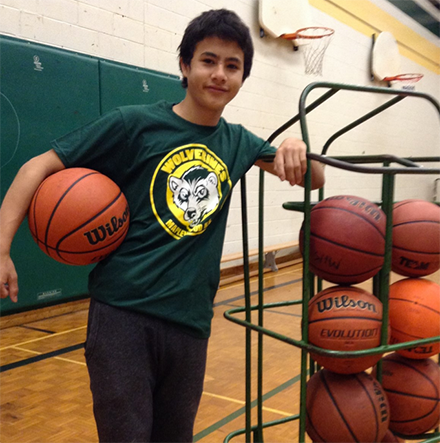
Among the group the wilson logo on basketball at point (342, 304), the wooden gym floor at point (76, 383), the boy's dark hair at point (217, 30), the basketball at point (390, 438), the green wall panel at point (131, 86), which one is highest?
the green wall panel at point (131, 86)

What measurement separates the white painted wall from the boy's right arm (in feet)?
8.38

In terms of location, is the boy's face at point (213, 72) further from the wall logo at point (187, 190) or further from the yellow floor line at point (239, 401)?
the yellow floor line at point (239, 401)

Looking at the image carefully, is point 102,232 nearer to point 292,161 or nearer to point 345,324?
point 292,161

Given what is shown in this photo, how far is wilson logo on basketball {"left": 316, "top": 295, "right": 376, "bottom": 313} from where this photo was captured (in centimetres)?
113

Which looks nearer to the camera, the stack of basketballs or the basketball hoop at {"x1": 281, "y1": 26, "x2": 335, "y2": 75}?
the stack of basketballs

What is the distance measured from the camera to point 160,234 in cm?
127

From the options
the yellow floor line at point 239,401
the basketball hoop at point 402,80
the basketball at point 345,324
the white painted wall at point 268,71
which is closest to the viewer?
the basketball at point 345,324

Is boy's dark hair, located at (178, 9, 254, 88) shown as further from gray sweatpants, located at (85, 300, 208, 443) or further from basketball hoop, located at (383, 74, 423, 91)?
basketball hoop, located at (383, 74, 423, 91)

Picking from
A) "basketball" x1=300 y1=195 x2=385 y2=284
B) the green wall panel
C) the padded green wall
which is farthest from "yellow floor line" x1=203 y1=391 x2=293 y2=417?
the green wall panel

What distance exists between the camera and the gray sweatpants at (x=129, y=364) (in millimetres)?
1233

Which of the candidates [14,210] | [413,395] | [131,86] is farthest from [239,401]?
[131,86]

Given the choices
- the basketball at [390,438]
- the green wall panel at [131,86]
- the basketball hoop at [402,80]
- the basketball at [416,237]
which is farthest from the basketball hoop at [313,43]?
the basketball at [390,438]

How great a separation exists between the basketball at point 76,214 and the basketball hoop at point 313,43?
4751 millimetres

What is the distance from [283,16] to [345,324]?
16.2 ft
